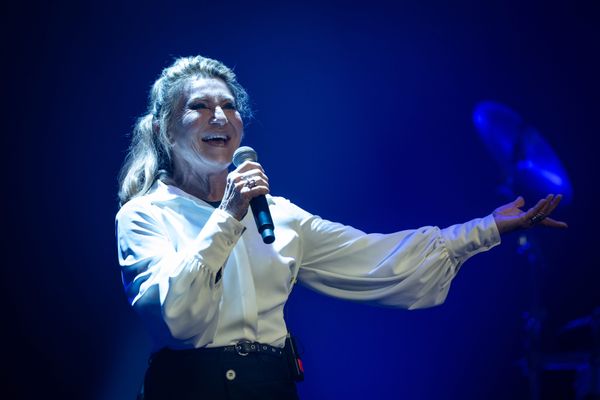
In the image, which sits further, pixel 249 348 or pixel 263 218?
pixel 249 348

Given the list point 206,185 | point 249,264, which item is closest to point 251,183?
point 249,264

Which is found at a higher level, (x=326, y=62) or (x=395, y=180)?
(x=326, y=62)

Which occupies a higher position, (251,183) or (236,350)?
(251,183)

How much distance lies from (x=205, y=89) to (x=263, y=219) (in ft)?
2.13

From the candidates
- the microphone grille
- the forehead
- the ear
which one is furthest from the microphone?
the ear

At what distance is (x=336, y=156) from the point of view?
293 cm

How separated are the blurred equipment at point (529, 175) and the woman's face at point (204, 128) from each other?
1386 mm

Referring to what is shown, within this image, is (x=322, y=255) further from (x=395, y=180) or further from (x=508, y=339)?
(x=508, y=339)

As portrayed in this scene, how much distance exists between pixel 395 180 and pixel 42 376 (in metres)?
1.64

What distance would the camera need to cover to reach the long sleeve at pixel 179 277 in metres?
1.38

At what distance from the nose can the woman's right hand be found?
39 centimetres

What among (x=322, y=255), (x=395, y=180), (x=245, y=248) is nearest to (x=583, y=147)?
(x=395, y=180)

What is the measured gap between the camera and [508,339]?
3.06m

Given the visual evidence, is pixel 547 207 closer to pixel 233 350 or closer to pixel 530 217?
pixel 530 217
